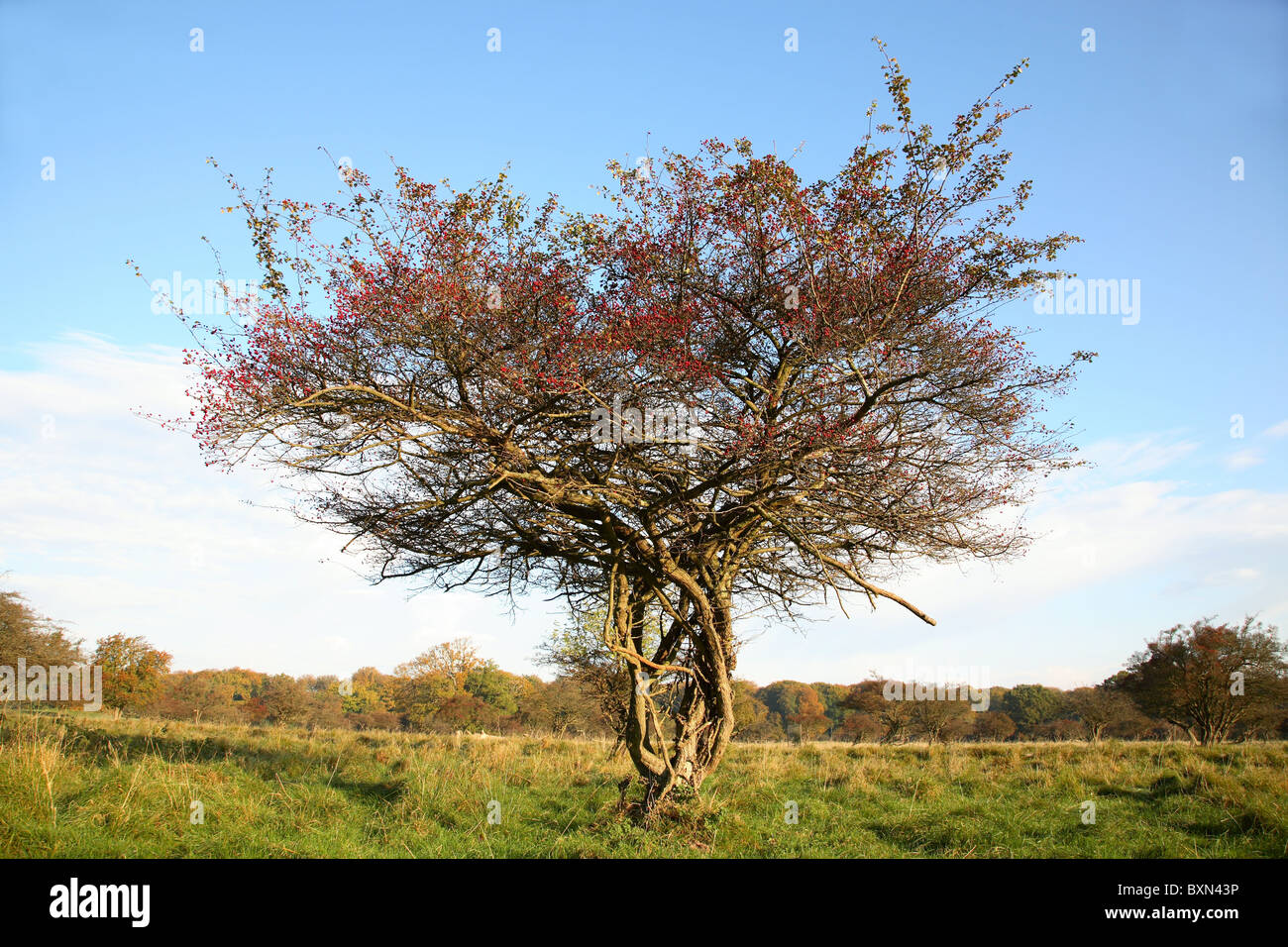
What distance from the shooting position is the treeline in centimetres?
2447

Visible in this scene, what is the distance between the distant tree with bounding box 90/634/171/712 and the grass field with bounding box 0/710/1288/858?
77.2 ft

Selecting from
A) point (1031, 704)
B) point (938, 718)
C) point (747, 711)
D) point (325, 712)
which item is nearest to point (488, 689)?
point (325, 712)

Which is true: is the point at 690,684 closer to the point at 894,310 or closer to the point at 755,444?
the point at 755,444

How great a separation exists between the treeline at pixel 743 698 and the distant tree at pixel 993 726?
0.38 ft

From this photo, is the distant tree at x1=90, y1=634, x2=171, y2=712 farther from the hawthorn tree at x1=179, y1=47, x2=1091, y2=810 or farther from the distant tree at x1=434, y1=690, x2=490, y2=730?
the hawthorn tree at x1=179, y1=47, x2=1091, y2=810

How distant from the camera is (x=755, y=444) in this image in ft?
25.0

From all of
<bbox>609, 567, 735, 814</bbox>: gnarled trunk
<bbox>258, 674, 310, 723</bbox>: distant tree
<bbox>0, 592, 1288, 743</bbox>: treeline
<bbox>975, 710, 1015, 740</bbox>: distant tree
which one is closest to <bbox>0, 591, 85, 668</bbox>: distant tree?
<bbox>0, 592, 1288, 743</bbox>: treeline

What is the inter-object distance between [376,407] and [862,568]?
257 inches

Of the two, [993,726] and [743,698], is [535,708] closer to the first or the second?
[743,698]

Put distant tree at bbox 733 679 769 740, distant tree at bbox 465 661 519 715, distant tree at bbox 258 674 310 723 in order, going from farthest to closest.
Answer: distant tree at bbox 465 661 519 715 → distant tree at bbox 258 674 310 723 → distant tree at bbox 733 679 769 740

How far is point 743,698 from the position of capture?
25.0 metres

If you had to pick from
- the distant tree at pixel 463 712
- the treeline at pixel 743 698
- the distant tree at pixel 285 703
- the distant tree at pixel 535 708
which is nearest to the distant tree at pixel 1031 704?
the treeline at pixel 743 698

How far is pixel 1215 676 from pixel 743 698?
50.6 feet
